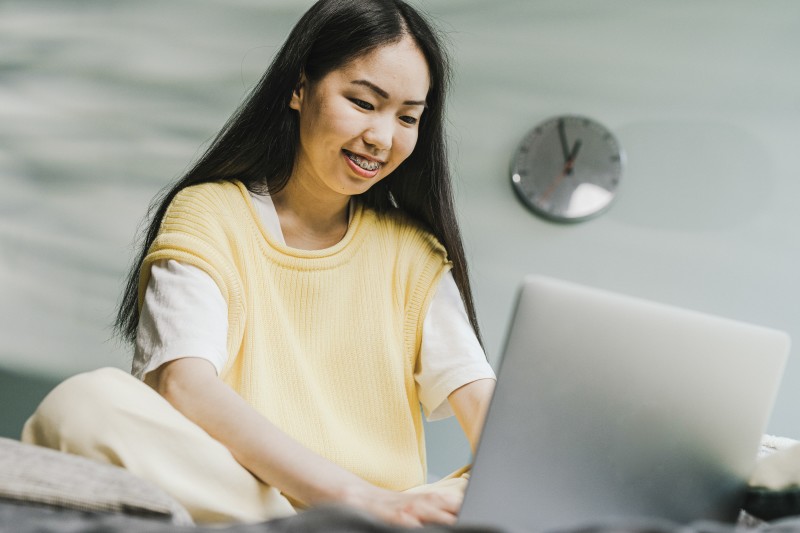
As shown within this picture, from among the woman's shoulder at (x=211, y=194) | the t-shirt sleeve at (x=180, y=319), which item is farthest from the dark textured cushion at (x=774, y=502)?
the woman's shoulder at (x=211, y=194)

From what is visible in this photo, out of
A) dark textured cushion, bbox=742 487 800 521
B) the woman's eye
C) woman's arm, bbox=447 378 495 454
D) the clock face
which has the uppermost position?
the clock face

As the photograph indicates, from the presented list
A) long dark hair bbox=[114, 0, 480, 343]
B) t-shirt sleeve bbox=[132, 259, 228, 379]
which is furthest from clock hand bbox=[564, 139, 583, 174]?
t-shirt sleeve bbox=[132, 259, 228, 379]

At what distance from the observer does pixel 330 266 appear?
1.53 meters

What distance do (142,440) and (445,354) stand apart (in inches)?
29.6

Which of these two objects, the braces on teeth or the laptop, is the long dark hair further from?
the laptop

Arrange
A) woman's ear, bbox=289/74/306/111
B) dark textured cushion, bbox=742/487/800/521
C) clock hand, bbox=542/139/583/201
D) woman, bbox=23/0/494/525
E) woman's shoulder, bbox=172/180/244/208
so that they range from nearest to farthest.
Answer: dark textured cushion, bbox=742/487/800/521
woman, bbox=23/0/494/525
woman's shoulder, bbox=172/180/244/208
woman's ear, bbox=289/74/306/111
clock hand, bbox=542/139/583/201

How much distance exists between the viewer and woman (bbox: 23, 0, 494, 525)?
1.28 meters

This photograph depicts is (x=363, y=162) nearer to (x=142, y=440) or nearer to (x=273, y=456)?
(x=273, y=456)

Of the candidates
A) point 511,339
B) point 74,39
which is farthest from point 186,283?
point 74,39

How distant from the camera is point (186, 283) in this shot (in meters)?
1.25

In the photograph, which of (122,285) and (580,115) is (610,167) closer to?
(580,115)

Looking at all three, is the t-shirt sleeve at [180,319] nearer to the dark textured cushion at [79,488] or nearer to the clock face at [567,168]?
the dark textured cushion at [79,488]

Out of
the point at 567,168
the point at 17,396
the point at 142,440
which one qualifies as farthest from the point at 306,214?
the point at 17,396

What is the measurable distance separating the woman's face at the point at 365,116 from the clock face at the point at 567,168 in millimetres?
1392
